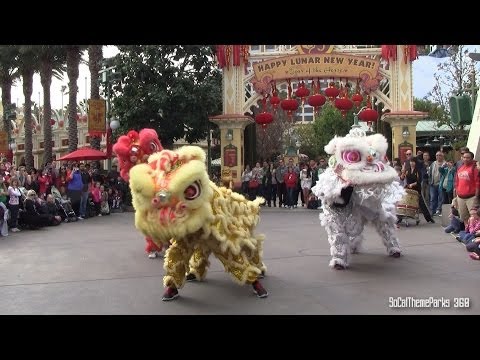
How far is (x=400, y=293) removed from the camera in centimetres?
626

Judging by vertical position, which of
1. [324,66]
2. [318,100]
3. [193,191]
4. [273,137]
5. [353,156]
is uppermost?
[324,66]

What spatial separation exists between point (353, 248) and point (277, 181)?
10133mm

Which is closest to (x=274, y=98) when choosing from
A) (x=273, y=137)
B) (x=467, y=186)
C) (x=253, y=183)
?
(x=253, y=183)

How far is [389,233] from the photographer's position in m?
8.41

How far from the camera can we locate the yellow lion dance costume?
5.39 metres

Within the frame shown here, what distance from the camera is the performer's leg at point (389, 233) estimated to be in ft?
27.0

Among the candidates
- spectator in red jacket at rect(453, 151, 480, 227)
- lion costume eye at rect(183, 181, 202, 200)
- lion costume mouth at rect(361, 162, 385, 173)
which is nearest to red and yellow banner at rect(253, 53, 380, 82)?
spectator in red jacket at rect(453, 151, 480, 227)

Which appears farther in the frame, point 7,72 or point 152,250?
point 7,72

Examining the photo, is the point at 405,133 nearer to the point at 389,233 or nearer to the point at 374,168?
the point at 389,233

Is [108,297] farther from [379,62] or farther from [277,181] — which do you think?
[379,62]

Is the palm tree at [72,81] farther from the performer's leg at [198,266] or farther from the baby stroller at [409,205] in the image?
the performer's leg at [198,266]

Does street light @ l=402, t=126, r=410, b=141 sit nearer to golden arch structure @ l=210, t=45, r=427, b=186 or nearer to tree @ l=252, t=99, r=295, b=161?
golden arch structure @ l=210, t=45, r=427, b=186

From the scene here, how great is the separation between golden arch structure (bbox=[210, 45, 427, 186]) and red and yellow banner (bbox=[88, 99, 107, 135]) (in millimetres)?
3944

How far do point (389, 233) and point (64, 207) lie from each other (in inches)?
371
